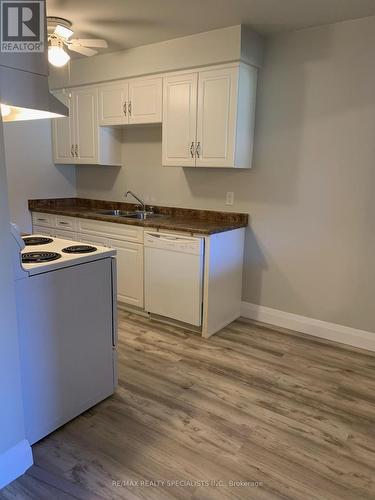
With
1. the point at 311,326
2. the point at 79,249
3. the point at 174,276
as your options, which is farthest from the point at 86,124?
the point at 311,326

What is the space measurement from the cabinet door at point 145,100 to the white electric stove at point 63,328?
1.82 meters

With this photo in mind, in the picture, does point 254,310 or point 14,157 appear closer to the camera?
point 254,310

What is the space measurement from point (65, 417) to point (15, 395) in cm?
48

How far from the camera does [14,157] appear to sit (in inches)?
166

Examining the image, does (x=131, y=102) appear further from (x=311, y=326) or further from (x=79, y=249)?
(x=311, y=326)

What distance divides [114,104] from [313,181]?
216 centimetres

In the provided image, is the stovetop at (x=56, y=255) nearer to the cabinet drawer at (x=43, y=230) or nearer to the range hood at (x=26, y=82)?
the range hood at (x=26, y=82)

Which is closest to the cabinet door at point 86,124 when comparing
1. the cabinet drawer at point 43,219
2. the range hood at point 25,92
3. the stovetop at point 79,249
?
the cabinet drawer at point 43,219

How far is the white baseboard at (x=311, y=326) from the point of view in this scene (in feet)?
10.3

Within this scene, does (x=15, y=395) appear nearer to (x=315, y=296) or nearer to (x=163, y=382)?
(x=163, y=382)

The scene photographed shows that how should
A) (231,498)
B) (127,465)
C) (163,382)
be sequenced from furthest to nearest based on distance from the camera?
(163,382) < (127,465) < (231,498)

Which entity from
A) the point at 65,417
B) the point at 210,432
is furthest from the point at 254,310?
the point at 65,417

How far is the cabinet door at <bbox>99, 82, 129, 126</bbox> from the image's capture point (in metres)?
3.76

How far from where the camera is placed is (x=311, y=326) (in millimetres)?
3363
